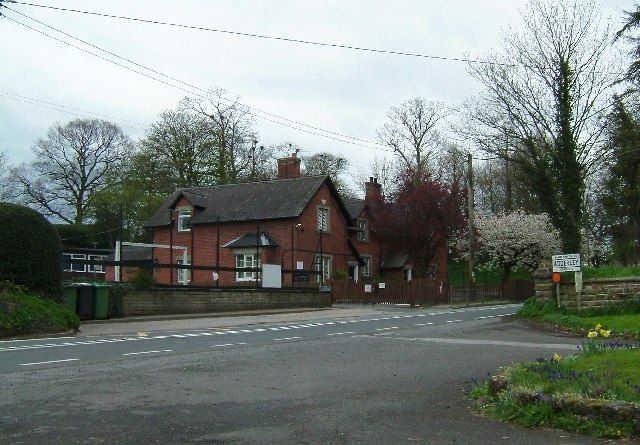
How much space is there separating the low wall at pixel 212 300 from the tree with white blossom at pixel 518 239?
24.0 meters

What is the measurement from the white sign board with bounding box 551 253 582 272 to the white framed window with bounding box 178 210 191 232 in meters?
31.9

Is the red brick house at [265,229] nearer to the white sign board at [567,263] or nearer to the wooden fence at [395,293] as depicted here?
the wooden fence at [395,293]

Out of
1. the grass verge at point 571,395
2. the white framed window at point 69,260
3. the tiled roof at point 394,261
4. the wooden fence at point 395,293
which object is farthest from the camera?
the tiled roof at point 394,261

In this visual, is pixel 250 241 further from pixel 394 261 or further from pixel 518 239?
pixel 518 239

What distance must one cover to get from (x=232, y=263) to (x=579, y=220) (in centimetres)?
2446

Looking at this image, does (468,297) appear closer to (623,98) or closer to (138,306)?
(623,98)

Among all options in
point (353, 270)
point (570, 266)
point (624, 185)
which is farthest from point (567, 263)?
point (353, 270)

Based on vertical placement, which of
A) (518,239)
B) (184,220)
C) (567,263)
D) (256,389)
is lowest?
(256,389)

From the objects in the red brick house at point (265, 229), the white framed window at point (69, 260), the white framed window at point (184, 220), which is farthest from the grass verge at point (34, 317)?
the white framed window at point (184, 220)

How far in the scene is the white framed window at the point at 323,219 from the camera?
49.3 meters

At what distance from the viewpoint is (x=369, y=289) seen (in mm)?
A: 45000

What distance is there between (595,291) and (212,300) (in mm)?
15727

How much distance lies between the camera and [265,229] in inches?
1890

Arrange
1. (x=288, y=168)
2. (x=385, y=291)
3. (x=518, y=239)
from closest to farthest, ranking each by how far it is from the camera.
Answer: (x=385, y=291)
(x=288, y=168)
(x=518, y=239)
